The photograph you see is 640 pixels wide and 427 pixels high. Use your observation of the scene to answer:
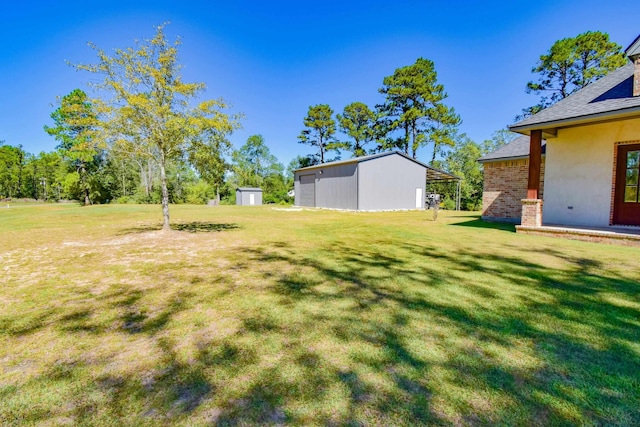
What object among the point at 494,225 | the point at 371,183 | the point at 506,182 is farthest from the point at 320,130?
the point at 494,225

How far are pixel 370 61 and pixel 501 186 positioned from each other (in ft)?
65.3

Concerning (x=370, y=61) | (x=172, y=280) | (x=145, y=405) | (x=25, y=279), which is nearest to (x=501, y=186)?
A: (x=172, y=280)

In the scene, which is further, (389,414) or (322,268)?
Answer: (322,268)

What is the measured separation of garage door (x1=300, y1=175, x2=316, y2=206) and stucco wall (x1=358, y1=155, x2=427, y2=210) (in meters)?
6.40

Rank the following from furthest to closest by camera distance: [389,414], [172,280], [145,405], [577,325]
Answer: [172,280], [577,325], [145,405], [389,414]

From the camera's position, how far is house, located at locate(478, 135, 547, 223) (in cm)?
1244

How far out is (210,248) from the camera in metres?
7.05

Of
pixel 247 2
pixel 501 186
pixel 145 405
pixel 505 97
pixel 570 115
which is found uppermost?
pixel 505 97

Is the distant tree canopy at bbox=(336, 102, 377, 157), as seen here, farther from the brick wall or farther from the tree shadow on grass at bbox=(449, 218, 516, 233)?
the tree shadow on grass at bbox=(449, 218, 516, 233)

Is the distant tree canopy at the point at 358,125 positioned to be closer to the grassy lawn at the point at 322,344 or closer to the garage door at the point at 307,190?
the garage door at the point at 307,190

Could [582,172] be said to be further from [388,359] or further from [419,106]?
[419,106]

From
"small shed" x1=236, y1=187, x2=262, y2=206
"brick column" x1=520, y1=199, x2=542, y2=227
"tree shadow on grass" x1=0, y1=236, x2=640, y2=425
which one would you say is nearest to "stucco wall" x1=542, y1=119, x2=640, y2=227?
"brick column" x1=520, y1=199, x2=542, y2=227

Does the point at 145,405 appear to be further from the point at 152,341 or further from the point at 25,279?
the point at 25,279

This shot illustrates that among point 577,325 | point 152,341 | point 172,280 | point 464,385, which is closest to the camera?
point 464,385
